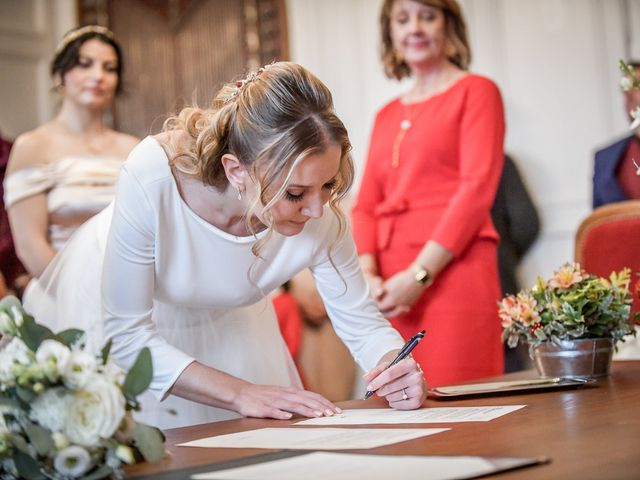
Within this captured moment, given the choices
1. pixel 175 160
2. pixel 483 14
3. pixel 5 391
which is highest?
pixel 483 14

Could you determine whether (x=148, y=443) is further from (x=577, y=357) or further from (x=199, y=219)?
(x=577, y=357)

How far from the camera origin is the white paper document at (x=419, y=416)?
1.38 m

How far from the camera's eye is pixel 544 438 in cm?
116

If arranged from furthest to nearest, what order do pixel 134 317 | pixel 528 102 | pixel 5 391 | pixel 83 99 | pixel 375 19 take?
pixel 375 19
pixel 528 102
pixel 83 99
pixel 134 317
pixel 5 391

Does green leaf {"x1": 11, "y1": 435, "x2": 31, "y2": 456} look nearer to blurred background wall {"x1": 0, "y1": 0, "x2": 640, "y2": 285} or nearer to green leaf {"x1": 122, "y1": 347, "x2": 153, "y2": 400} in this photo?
green leaf {"x1": 122, "y1": 347, "x2": 153, "y2": 400}

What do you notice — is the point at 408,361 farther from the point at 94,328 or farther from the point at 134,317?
the point at 94,328

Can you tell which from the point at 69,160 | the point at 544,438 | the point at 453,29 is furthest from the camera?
the point at 69,160

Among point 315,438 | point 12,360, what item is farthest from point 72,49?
point 12,360

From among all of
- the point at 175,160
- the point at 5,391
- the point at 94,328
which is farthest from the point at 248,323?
the point at 5,391

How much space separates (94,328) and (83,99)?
1.25 meters

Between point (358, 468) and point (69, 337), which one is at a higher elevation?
point (69, 337)

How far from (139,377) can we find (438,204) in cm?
170

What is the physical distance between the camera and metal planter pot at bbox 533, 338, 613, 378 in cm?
180

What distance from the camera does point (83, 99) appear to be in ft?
10.6
